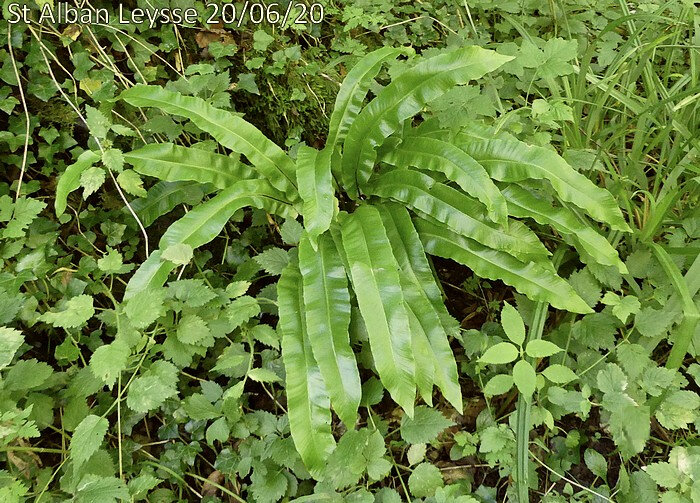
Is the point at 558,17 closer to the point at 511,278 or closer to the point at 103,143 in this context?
the point at 511,278

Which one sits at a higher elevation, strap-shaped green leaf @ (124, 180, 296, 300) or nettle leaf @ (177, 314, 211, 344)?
strap-shaped green leaf @ (124, 180, 296, 300)

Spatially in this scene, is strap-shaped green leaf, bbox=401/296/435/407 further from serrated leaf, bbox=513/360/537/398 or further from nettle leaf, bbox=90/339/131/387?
nettle leaf, bbox=90/339/131/387

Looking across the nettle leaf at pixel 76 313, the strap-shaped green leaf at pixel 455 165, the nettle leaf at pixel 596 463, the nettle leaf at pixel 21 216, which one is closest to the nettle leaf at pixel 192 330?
the nettle leaf at pixel 76 313

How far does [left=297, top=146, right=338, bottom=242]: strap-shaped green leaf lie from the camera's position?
139cm

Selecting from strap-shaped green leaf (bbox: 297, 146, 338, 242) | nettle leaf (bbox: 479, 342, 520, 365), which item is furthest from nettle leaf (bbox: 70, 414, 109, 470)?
nettle leaf (bbox: 479, 342, 520, 365)

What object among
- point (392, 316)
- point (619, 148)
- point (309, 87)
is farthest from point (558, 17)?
point (392, 316)

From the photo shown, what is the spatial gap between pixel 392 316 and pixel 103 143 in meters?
1.10

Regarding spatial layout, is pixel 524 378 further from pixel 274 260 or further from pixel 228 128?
pixel 228 128

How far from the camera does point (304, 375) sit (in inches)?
52.7

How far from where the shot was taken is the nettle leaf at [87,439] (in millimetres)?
1167

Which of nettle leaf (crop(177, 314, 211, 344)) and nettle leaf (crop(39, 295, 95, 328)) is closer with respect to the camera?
nettle leaf (crop(39, 295, 95, 328))

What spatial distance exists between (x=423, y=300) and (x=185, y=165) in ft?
2.97

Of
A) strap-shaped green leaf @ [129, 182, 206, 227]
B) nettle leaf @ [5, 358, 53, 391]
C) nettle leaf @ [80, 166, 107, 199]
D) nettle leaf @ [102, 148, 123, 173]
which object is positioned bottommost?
nettle leaf @ [5, 358, 53, 391]

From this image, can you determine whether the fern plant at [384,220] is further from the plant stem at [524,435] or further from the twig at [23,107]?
the twig at [23,107]
